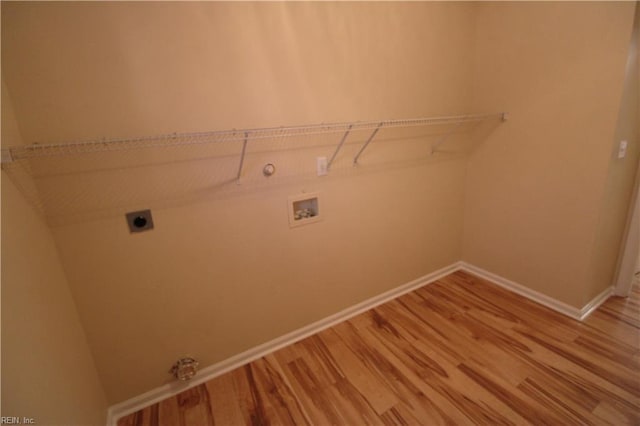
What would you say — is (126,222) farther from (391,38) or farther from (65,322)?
(391,38)

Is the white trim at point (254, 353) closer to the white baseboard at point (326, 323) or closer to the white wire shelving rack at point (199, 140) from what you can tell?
the white baseboard at point (326, 323)

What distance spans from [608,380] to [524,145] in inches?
61.6

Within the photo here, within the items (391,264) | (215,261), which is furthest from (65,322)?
(391,264)

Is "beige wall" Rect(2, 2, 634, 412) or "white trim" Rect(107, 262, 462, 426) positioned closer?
"beige wall" Rect(2, 2, 634, 412)

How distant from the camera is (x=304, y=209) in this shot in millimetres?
1869

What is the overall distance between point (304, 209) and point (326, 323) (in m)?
0.91

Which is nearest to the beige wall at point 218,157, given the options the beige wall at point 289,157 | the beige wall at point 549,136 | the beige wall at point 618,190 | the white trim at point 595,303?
the beige wall at point 289,157

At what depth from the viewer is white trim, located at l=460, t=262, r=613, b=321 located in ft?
6.76

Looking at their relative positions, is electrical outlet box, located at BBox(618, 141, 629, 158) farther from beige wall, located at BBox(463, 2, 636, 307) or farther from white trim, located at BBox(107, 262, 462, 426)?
white trim, located at BBox(107, 262, 462, 426)

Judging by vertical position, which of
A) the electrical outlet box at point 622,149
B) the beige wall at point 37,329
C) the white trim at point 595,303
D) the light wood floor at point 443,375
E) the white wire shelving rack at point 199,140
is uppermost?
the white wire shelving rack at point 199,140

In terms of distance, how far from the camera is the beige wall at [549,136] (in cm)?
172

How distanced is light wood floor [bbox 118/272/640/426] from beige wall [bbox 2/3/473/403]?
21cm

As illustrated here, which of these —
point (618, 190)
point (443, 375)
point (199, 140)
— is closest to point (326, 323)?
point (443, 375)

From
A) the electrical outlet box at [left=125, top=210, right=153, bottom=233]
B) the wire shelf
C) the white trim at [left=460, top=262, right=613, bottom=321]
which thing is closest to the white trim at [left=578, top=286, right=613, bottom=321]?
the white trim at [left=460, top=262, right=613, bottom=321]
